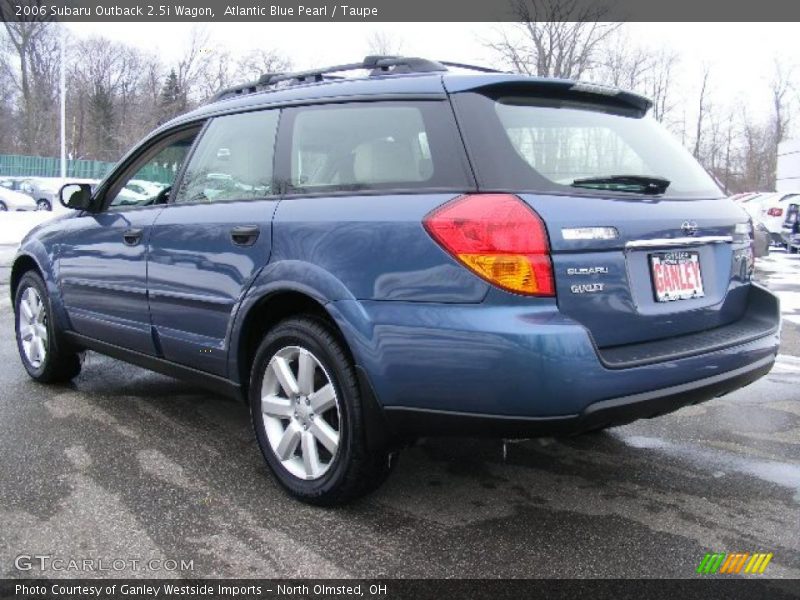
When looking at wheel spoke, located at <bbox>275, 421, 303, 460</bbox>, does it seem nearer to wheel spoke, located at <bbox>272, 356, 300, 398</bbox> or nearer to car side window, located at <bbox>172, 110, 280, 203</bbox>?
wheel spoke, located at <bbox>272, 356, 300, 398</bbox>

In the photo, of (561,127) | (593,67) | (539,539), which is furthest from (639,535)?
(593,67)

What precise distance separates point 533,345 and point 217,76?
6110 centimetres

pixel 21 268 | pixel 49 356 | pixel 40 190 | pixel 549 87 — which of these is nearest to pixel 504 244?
pixel 549 87

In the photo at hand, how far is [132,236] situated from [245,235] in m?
1.06

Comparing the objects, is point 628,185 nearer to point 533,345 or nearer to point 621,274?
point 621,274

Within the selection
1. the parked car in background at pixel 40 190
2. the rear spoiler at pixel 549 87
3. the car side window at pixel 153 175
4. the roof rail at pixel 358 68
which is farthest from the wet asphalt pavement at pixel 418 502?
the parked car in background at pixel 40 190

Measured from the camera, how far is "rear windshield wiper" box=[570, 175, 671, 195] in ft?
8.94

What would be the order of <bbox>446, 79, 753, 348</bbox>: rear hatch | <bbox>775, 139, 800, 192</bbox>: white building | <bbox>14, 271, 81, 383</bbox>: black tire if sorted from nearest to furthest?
<bbox>446, 79, 753, 348</bbox>: rear hatch < <bbox>14, 271, 81, 383</bbox>: black tire < <bbox>775, 139, 800, 192</bbox>: white building

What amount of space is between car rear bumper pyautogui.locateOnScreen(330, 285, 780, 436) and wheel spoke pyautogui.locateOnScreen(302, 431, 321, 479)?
484 mm

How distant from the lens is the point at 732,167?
56875mm

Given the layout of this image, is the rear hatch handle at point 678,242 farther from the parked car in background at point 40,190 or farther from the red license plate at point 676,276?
the parked car in background at point 40,190

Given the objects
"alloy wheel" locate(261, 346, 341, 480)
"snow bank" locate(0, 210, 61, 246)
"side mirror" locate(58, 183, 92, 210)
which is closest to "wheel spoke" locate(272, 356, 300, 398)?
"alloy wheel" locate(261, 346, 341, 480)

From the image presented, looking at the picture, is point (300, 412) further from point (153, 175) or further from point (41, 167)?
point (41, 167)

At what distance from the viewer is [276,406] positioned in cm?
312
